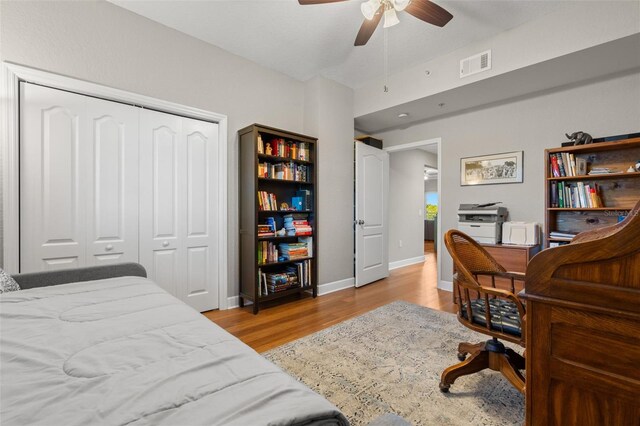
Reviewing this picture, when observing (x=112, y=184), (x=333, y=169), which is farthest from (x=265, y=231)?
(x=112, y=184)

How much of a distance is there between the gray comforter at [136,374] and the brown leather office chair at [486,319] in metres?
1.30

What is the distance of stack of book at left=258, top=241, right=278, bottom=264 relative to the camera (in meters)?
3.25

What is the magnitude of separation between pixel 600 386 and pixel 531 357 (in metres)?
0.16

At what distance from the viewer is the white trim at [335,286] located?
3884mm

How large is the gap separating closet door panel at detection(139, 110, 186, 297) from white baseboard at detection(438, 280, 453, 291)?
3396mm

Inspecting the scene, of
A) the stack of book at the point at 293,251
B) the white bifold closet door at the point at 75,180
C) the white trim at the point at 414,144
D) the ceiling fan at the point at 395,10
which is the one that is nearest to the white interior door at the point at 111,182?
the white bifold closet door at the point at 75,180

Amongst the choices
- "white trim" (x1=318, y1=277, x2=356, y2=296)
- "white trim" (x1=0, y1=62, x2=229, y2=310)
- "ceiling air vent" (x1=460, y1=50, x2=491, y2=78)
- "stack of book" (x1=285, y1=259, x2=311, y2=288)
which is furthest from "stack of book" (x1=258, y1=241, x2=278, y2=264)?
"ceiling air vent" (x1=460, y1=50, x2=491, y2=78)

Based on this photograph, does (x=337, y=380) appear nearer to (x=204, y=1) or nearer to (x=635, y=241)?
(x=635, y=241)

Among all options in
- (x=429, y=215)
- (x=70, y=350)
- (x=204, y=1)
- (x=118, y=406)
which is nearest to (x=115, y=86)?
(x=204, y=1)

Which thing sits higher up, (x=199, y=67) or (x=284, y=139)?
(x=199, y=67)

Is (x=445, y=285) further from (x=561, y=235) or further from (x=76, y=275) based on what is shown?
(x=76, y=275)

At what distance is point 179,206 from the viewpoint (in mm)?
2943

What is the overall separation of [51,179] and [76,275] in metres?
1.06

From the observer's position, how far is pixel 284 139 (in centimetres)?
357
